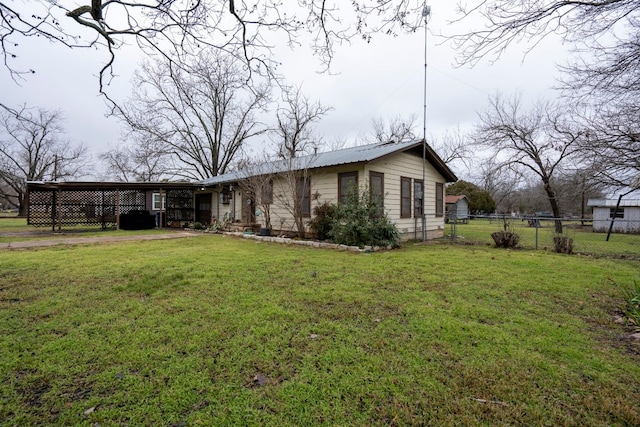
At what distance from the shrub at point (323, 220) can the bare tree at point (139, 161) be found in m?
18.8

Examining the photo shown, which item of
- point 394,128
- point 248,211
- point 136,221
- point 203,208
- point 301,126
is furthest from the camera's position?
point 394,128

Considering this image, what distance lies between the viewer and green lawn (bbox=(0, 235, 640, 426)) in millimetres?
1878

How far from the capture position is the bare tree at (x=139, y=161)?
A: 23.6 meters

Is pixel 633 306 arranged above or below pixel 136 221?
below

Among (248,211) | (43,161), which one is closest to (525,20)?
(248,211)

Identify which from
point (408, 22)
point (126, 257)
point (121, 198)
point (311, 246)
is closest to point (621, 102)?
point (408, 22)

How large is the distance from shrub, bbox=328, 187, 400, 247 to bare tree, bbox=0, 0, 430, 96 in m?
4.80

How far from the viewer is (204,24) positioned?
4102mm

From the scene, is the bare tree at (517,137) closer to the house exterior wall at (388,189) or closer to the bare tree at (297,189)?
the house exterior wall at (388,189)

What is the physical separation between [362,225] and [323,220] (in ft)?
5.19

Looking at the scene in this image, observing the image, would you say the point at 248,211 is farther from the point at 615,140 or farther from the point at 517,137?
the point at 517,137

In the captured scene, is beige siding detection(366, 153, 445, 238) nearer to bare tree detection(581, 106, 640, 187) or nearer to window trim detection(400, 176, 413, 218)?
window trim detection(400, 176, 413, 218)

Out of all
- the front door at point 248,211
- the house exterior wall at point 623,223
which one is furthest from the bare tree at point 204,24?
the house exterior wall at point 623,223

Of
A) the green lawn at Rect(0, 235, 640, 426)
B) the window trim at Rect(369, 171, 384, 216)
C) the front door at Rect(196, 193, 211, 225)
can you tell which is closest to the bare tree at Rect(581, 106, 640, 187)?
the green lawn at Rect(0, 235, 640, 426)
